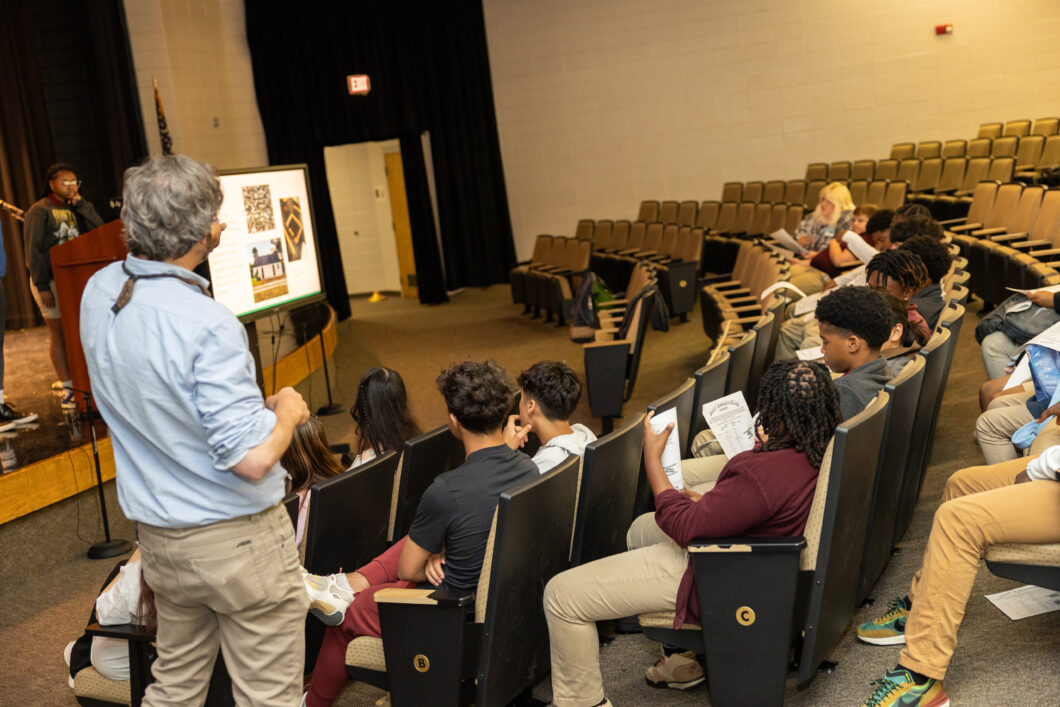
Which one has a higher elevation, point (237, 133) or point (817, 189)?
point (237, 133)

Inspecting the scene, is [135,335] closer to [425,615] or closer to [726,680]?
[425,615]

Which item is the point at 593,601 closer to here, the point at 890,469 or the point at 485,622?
the point at 485,622

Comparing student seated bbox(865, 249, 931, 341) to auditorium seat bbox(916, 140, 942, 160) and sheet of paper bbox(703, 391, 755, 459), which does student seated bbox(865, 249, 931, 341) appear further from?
auditorium seat bbox(916, 140, 942, 160)

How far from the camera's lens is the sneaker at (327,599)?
7.34ft

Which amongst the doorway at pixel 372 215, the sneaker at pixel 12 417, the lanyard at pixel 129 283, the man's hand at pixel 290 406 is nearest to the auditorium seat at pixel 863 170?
the doorway at pixel 372 215

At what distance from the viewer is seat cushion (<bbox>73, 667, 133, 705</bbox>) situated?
235cm

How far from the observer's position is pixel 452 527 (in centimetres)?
220

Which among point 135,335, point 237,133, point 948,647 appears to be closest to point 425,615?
point 135,335

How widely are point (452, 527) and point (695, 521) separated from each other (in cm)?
55

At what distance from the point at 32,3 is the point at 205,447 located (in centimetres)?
985

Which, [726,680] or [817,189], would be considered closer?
[726,680]

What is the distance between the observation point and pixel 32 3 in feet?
31.7

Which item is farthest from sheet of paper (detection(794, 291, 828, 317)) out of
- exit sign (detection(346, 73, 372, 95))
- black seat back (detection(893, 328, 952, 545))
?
exit sign (detection(346, 73, 372, 95))

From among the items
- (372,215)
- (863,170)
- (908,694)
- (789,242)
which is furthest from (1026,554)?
(372,215)
